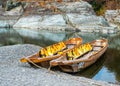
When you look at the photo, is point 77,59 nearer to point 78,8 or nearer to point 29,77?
point 29,77

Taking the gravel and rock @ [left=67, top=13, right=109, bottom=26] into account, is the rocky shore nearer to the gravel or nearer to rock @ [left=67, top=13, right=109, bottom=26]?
rock @ [left=67, top=13, right=109, bottom=26]

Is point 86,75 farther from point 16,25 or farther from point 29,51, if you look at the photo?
point 16,25

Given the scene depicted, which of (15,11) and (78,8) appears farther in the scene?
(15,11)

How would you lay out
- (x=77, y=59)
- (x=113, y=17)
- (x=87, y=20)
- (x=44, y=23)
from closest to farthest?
(x=77, y=59), (x=87, y=20), (x=113, y=17), (x=44, y=23)

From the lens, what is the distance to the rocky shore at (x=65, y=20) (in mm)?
58719

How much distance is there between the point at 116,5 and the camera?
67.1 meters

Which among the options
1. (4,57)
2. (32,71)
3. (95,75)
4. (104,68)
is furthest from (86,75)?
(4,57)

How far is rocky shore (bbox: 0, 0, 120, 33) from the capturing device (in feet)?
193

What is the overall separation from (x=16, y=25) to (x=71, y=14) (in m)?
12.0

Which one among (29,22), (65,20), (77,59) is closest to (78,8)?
(65,20)

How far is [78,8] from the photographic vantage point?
214 feet

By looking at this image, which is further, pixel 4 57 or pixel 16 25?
pixel 16 25

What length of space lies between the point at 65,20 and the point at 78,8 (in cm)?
563

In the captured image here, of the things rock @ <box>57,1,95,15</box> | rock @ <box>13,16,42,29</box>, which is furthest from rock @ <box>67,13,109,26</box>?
rock @ <box>13,16,42,29</box>
